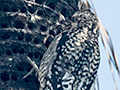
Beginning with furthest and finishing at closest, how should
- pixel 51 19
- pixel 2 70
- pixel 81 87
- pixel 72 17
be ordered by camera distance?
1. pixel 72 17
2. pixel 51 19
3. pixel 81 87
4. pixel 2 70

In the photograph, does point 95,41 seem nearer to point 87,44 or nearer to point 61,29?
point 87,44

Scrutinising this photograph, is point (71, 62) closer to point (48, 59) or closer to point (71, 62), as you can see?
point (71, 62)

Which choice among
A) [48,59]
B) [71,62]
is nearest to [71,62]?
[71,62]

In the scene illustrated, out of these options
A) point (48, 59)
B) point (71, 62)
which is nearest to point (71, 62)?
point (71, 62)

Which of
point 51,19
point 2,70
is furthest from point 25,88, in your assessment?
point 51,19
